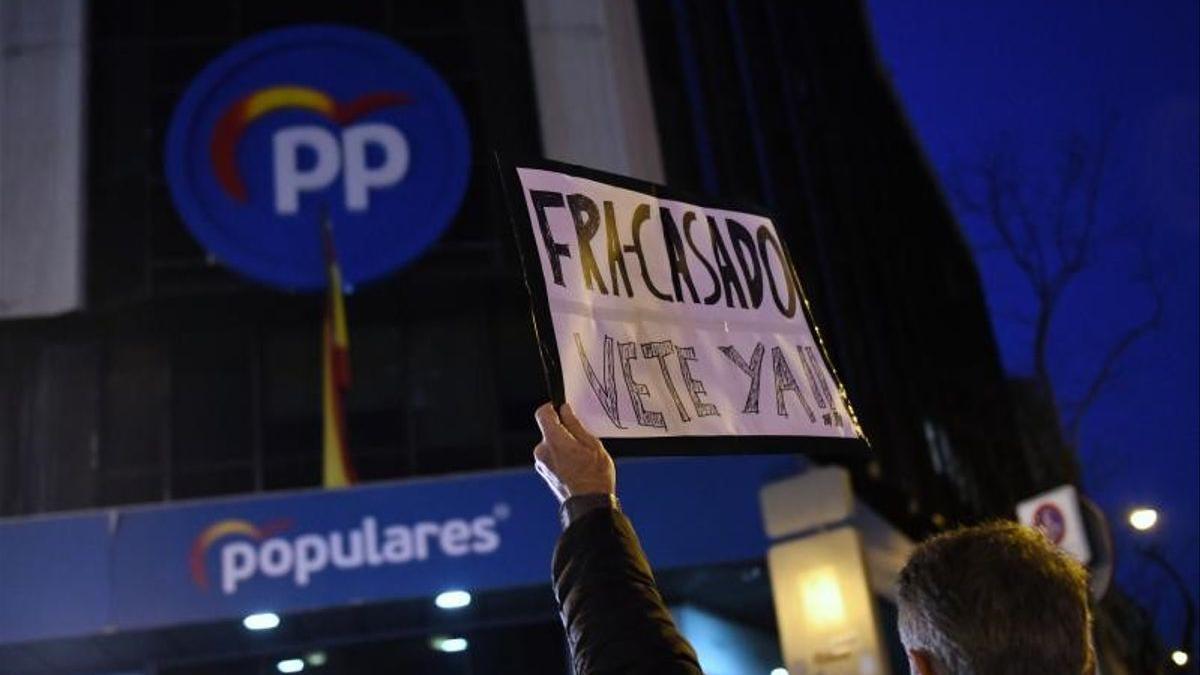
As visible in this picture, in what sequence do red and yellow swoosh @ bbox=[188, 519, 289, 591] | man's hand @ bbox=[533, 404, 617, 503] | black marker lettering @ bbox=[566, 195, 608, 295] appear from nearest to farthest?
man's hand @ bbox=[533, 404, 617, 503] < black marker lettering @ bbox=[566, 195, 608, 295] < red and yellow swoosh @ bbox=[188, 519, 289, 591]

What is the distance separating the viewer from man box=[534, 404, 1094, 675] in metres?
1.77

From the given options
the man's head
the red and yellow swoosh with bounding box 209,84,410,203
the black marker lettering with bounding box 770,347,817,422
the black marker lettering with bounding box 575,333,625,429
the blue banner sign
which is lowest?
the man's head

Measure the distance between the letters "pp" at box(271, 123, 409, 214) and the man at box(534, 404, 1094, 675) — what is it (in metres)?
14.1

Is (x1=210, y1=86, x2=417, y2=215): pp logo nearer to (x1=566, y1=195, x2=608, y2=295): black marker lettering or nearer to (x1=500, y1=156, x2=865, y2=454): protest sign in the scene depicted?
(x1=500, y1=156, x2=865, y2=454): protest sign

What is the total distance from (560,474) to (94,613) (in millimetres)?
11770

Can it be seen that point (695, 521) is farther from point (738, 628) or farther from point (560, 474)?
point (560, 474)

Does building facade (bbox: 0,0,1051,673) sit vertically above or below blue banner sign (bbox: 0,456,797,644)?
above

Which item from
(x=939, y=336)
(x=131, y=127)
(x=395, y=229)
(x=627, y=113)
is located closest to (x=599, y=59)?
(x=627, y=113)

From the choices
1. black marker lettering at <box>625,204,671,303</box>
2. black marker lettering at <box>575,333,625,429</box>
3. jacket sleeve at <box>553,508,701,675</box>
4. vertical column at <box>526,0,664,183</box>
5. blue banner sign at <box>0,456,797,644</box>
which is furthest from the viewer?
vertical column at <box>526,0,664,183</box>

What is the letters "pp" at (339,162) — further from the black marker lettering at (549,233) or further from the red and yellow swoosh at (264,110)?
the black marker lettering at (549,233)

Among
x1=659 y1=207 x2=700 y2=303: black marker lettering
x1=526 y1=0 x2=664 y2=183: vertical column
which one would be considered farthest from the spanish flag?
x1=659 y1=207 x2=700 y2=303: black marker lettering

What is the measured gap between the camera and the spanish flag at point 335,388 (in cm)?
1434

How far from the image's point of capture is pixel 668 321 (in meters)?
3.29

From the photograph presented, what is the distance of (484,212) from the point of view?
55.7 feet
